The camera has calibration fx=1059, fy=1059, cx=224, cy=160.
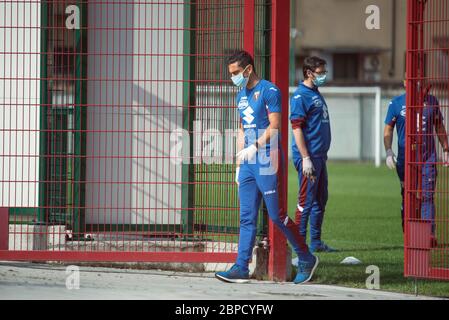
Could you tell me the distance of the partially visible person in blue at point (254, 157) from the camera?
363 inches

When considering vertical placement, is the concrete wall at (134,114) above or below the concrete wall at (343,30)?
below

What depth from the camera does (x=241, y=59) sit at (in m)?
9.30

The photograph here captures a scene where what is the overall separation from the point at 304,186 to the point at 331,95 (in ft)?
96.3

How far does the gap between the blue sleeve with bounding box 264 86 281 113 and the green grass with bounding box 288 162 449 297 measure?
5.62 feet

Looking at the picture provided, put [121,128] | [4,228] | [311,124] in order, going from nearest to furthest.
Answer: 1. [4,228]
2. [121,128]
3. [311,124]

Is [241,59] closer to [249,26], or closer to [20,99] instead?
[249,26]

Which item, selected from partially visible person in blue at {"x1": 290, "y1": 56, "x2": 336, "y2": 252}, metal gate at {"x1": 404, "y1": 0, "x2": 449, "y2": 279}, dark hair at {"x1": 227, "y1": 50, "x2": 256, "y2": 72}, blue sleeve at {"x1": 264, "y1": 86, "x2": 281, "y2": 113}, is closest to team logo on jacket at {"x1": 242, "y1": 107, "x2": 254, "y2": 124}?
blue sleeve at {"x1": 264, "y1": 86, "x2": 281, "y2": 113}

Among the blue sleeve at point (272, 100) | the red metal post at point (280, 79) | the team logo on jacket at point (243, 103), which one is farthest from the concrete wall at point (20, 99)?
the blue sleeve at point (272, 100)

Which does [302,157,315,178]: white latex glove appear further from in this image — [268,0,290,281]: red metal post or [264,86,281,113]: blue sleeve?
[264,86,281,113]: blue sleeve

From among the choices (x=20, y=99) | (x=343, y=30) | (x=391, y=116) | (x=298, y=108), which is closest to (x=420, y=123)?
(x=298, y=108)

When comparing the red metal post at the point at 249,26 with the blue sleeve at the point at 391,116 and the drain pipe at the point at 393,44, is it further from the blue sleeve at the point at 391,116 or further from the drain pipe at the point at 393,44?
the drain pipe at the point at 393,44

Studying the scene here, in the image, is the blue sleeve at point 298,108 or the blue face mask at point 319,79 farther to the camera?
the blue face mask at point 319,79

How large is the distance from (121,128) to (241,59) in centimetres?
199

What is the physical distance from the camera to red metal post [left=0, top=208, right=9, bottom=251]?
10008mm
